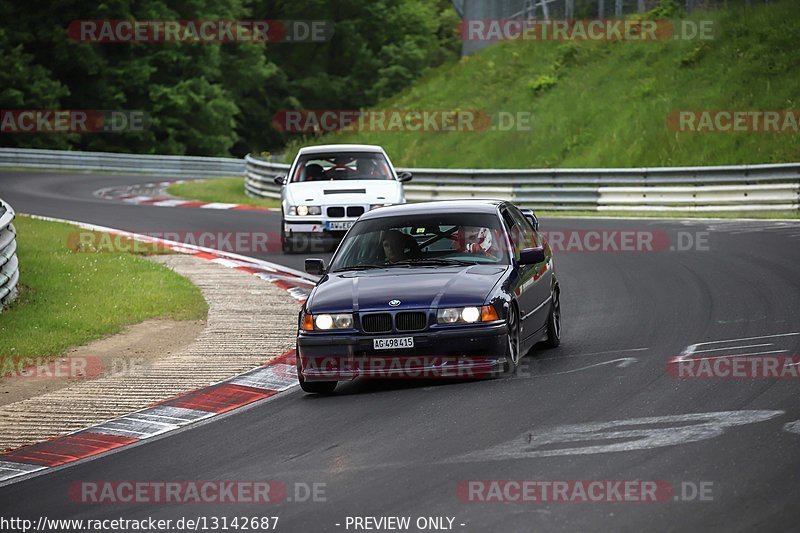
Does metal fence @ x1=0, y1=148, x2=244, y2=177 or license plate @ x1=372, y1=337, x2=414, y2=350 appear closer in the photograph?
license plate @ x1=372, y1=337, x2=414, y2=350

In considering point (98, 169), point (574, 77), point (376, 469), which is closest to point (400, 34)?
point (98, 169)

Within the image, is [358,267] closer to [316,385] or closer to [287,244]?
[316,385]

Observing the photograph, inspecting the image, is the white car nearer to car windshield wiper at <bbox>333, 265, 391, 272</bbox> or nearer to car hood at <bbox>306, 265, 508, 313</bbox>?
car windshield wiper at <bbox>333, 265, 391, 272</bbox>

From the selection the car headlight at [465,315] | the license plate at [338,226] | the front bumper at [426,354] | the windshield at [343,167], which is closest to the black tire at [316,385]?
the front bumper at [426,354]

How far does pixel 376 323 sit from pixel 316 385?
77 centimetres

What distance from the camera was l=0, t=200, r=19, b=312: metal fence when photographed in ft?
48.9

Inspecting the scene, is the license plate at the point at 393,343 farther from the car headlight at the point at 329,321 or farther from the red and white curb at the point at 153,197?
the red and white curb at the point at 153,197

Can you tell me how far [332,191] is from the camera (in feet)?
68.9

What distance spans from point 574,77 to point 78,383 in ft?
98.2

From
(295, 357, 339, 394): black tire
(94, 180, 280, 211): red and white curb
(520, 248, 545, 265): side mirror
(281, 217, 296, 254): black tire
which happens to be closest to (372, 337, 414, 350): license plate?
(295, 357, 339, 394): black tire

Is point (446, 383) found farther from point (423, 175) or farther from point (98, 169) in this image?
point (98, 169)

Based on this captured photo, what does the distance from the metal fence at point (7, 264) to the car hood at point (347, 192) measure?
19.6 feet

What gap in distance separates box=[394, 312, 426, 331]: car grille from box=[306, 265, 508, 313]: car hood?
6cm

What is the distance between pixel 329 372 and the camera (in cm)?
1009
